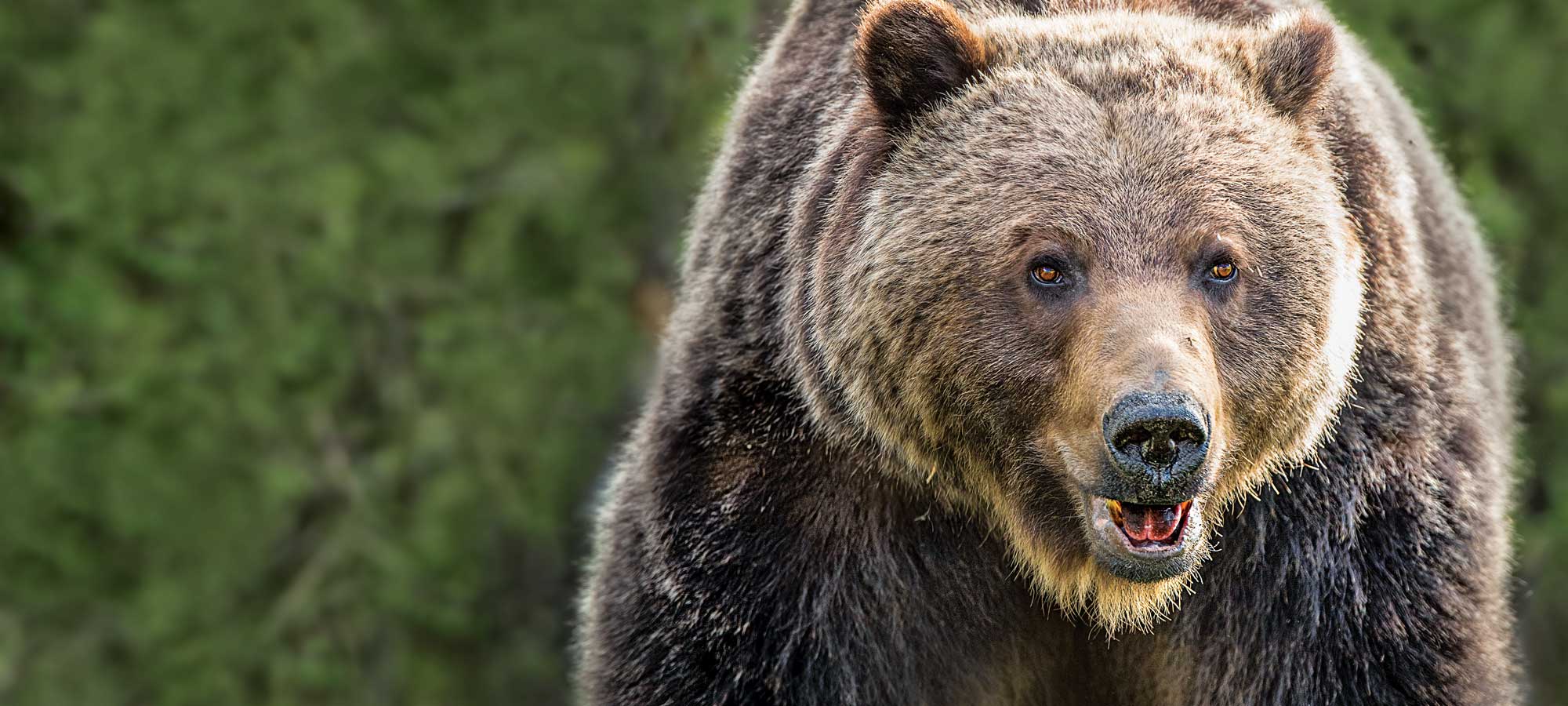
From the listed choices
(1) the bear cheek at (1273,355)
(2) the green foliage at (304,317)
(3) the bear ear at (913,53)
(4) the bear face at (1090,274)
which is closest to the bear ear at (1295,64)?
(4) the bear face at (1090,274)

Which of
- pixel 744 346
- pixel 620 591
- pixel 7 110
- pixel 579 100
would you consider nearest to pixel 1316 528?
Answer: pixel 744 346

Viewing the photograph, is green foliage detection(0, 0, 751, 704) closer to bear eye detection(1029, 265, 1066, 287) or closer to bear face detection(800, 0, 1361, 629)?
bear face detection(800, 0, 1361, 629)

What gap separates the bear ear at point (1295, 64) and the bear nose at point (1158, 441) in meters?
0.99

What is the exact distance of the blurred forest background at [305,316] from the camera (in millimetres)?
11961

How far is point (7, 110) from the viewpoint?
1201 cm

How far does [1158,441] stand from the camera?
4.29m

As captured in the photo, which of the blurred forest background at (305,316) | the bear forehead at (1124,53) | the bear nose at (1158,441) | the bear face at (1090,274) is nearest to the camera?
the bear nose at (1158,441)

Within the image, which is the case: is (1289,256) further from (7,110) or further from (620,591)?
(7,110)

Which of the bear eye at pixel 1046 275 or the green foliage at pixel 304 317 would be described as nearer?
the bear eye at pixel 1046 275

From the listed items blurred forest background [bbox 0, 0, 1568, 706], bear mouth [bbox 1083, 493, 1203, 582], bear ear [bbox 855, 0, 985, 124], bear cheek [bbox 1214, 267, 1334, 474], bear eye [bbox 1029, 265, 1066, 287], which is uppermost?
bear ear [bbox 855, 0, 985, 124]

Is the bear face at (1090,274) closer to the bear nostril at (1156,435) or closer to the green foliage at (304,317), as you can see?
the bear nostril at (1156,435)

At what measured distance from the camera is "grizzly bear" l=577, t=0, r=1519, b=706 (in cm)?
464

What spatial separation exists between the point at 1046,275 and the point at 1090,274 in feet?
0.33

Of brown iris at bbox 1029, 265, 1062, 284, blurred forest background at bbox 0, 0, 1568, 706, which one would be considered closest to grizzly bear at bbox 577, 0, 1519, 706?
brown iris at bbox 1029, 265, 1062, 284
